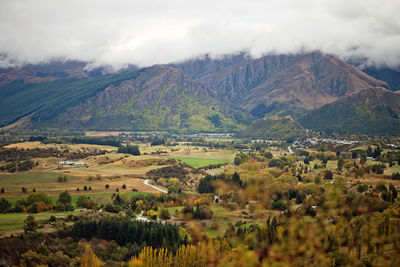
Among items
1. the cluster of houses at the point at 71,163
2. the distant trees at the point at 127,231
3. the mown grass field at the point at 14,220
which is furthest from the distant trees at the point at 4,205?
the cluster of houses at the point at 71,163

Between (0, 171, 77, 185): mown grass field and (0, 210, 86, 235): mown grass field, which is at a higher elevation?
(0, 171, 77, 185): mown grass field

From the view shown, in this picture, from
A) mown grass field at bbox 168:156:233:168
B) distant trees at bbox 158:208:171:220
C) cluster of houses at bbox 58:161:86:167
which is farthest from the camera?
mown grass field at bbox 168:156:233:168

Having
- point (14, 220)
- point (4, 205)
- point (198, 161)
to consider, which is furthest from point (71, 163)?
point (14, 220)

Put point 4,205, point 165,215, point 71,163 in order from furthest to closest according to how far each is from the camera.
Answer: point 71,163 < point 4,205 < point 165,215

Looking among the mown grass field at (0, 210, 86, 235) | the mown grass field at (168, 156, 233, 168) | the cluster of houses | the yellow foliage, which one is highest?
the cluster of houses

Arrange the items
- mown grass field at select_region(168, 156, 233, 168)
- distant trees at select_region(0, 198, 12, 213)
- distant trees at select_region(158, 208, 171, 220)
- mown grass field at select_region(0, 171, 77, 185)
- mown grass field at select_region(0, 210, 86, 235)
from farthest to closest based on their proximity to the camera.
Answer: mown grass field at select_region(168, 156, 233, 168)
mown grass field at select_region(0, 171, 77, 185)
distant trees at select_region(0, 198, 12, 213)
distant trees at select_region(158, 208, 171, 220)
mown grass field at select_region(0, 210, 86, 235)

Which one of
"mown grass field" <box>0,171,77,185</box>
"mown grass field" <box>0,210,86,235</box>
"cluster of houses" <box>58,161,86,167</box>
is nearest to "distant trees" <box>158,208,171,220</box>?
"mown grass field" <box>0,210,86,235</box>

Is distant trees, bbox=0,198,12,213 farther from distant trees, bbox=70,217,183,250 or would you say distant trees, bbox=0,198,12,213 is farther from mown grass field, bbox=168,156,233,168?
mown grass field, bbox=168,156,233,168

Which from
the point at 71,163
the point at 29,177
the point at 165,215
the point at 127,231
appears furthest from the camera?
the point at 71,163

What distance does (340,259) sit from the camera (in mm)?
12625

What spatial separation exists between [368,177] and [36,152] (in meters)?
121

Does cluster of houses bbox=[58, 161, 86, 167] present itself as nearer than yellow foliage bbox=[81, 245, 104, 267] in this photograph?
No

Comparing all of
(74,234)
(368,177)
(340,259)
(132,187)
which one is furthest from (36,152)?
(340,259)

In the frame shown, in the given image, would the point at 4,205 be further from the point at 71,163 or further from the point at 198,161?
the point at 198,161
